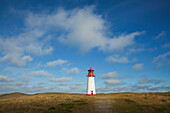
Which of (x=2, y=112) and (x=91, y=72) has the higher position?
(x=91, y=72)

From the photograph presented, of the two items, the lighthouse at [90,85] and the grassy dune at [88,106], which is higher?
the lighthouse at [90,85]

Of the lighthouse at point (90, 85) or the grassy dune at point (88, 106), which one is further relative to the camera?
the lighthouse at point (90, 85)

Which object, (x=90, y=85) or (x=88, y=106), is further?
(x=90, y=85)

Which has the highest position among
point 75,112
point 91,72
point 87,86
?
point 91,72

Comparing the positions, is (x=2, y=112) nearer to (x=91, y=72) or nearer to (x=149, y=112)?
(x=149, y=112)

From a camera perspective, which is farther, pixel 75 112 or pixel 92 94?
pixel 92 94

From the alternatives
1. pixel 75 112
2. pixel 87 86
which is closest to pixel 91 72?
pixel 87 86

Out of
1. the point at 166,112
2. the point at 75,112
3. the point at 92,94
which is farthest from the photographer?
the point at 92,94

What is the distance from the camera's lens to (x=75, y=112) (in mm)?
19250

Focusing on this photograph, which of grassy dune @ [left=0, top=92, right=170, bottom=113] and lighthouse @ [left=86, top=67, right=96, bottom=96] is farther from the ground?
lighthouse @ [left=86, top=67, right=96, bottom=96]

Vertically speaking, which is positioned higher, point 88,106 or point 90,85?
point 90,85

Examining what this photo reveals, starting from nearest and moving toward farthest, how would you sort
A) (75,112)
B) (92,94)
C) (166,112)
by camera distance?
(166,112) < (75,112) < (92,94)

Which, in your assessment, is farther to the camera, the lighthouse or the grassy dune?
the lighthouse

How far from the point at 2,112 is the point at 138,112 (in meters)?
18.8
